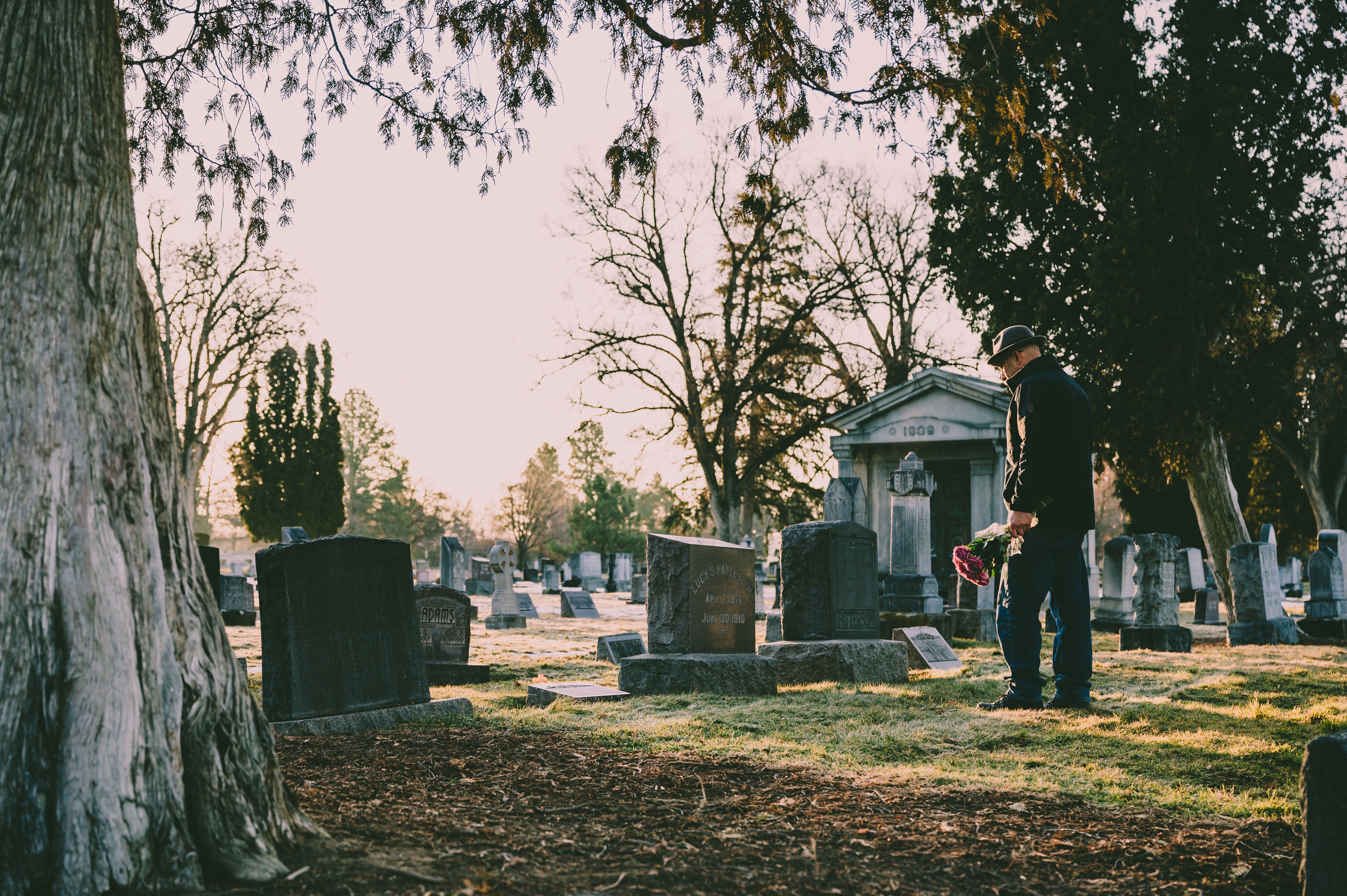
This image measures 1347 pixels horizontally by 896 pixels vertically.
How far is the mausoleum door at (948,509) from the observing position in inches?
864

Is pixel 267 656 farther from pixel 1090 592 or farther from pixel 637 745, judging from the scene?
pixel 1090 592

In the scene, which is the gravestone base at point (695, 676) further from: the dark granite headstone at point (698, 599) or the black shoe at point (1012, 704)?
the black shoe at point (1012, 704)

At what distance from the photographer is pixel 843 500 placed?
15641mm

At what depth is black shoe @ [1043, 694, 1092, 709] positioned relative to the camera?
5.64 m

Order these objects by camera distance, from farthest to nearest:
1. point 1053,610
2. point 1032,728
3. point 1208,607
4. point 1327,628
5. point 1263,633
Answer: point 1208,607 → point 1327,628 → point 1263,633 → point 1053,610 → point 1032,728

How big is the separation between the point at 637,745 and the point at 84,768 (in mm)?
2915

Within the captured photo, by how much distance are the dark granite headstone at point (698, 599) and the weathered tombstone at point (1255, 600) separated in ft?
21.9

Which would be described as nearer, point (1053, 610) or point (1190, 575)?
point (1053, 610)

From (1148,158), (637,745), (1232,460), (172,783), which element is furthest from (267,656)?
(1232,460)

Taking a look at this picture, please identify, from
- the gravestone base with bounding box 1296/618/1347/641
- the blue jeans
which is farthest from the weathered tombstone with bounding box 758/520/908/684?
the gravestone base with bounding box 1296/618/1347/641

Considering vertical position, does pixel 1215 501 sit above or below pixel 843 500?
below

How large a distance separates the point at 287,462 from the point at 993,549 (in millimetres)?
38075

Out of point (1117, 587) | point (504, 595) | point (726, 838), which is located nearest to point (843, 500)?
point (1117, 587)

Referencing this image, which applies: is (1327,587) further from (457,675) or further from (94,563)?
(94,563)
